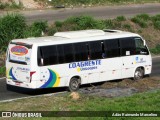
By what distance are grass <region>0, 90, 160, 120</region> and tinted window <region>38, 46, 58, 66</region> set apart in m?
1.82

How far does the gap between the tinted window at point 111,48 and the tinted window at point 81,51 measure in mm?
1299

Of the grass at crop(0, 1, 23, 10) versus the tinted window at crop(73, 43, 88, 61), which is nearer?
the tinted window at crop(73, 43, 88, 61)

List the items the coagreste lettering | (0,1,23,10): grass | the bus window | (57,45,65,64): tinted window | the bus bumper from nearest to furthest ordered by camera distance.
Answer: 1. the bus bumper
2. (57,45,65,64): tinted window
3. the coagreste lettering
4. the bus window
5. (0,1,23,10): grass

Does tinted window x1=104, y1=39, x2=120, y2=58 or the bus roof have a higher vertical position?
the bus roof

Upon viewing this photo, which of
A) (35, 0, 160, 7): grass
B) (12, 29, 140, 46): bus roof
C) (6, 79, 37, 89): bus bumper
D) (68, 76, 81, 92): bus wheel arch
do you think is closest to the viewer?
(6, 79, 37, 89): bus bumper

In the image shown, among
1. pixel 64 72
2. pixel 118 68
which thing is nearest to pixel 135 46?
pixel 118 68

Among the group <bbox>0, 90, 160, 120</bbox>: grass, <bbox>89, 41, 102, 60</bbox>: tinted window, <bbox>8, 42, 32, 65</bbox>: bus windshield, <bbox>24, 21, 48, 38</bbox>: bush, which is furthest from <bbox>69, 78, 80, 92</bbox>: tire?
<bbox>24, 21, 48, 38</bbox>: bush

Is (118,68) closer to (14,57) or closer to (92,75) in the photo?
(92,75)

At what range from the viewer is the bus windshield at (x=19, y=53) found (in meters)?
22.9

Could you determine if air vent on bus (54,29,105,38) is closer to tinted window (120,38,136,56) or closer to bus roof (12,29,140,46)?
bus roof (12,29,140,46)

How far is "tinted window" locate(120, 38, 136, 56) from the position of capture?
87.0ft

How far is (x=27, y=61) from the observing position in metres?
22.9

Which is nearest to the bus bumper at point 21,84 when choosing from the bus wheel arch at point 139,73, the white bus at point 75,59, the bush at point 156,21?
the white bus at point 75,59

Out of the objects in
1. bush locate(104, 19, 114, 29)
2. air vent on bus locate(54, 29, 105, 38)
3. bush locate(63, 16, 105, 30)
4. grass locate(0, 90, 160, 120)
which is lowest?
grass locate(0, 90, 160, 120)
